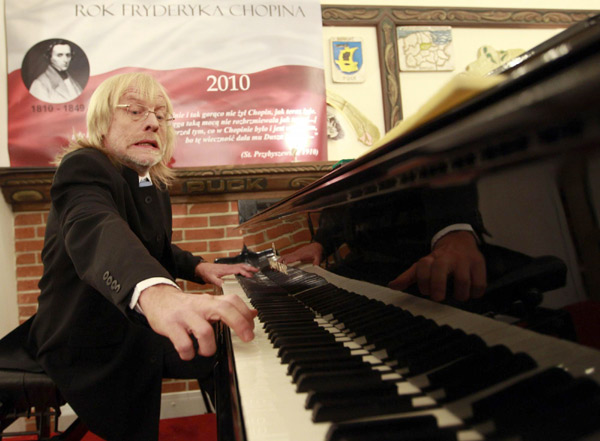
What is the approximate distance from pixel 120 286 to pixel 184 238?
180cm

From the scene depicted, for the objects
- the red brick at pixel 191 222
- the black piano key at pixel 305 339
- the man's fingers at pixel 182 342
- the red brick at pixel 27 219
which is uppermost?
the red brick at pixel 27 219

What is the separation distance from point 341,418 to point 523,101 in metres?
0.37

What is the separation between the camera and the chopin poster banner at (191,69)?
2402mm

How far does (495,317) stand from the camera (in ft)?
1.50

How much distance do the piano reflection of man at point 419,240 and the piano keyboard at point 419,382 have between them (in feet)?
0.12

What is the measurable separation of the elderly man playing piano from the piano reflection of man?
0.25m

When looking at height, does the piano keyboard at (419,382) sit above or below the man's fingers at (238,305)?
below

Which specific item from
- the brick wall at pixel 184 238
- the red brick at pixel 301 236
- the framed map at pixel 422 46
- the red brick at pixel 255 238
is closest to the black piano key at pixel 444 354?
the red brick at pixel 301 236

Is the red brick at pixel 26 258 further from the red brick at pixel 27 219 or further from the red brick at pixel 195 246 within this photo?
the red brick at pixel 195 246

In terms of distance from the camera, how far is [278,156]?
2.63m

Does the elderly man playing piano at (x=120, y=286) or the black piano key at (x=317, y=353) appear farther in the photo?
the elderly man playing piano at (x=120, y=286)

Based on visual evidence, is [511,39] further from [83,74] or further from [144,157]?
[83,74]

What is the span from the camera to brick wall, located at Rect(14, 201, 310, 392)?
2.39m

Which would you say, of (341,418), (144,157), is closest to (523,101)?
(341,418)
